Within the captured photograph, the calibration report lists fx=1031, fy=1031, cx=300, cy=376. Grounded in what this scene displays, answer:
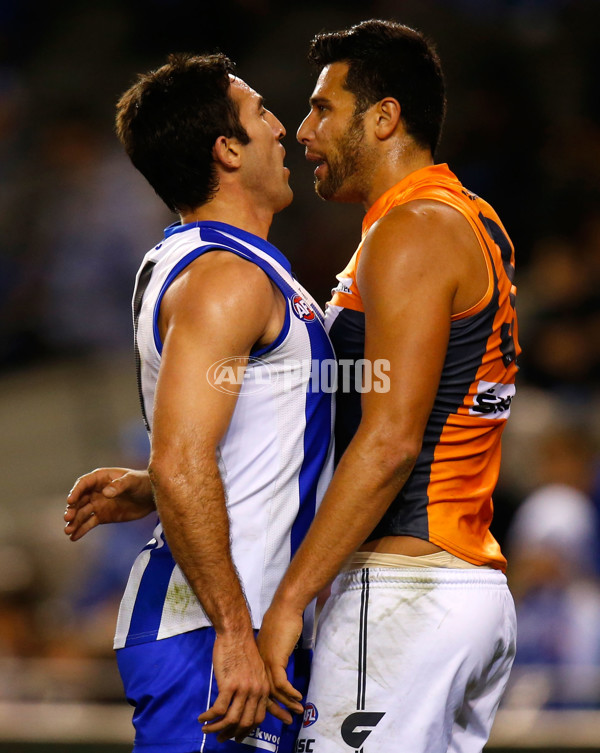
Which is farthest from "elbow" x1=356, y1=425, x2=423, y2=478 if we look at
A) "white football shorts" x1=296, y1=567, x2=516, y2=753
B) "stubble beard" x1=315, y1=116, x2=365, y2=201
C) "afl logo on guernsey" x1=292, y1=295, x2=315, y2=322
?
"stubble beard" x1=315, y1=116, x2=365, y2=201

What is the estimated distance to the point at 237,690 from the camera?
2.42m

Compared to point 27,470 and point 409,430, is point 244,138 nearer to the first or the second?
point 409,430

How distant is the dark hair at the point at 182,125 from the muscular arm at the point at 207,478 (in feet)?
1.79

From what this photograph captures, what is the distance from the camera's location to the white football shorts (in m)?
2.55

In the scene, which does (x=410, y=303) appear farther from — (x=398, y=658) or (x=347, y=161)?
(x=398, y=658)

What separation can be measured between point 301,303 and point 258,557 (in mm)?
681

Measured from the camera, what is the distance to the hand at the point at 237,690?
242cm

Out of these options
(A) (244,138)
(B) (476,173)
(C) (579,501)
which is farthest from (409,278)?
(B) (476,173)

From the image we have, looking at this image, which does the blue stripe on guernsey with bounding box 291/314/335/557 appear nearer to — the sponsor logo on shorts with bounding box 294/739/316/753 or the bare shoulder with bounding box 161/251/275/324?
the bare shoulder with bounding box 161/251/275/324

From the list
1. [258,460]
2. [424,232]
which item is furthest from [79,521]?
[424,232]

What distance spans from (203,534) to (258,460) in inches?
11.4

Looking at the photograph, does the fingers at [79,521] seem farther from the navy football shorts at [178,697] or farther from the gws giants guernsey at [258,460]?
the navy football shorts at [178,697]

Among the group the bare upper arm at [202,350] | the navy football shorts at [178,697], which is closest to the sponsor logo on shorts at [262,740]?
the navy football shorts at [178,697]

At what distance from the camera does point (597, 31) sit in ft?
28.8
